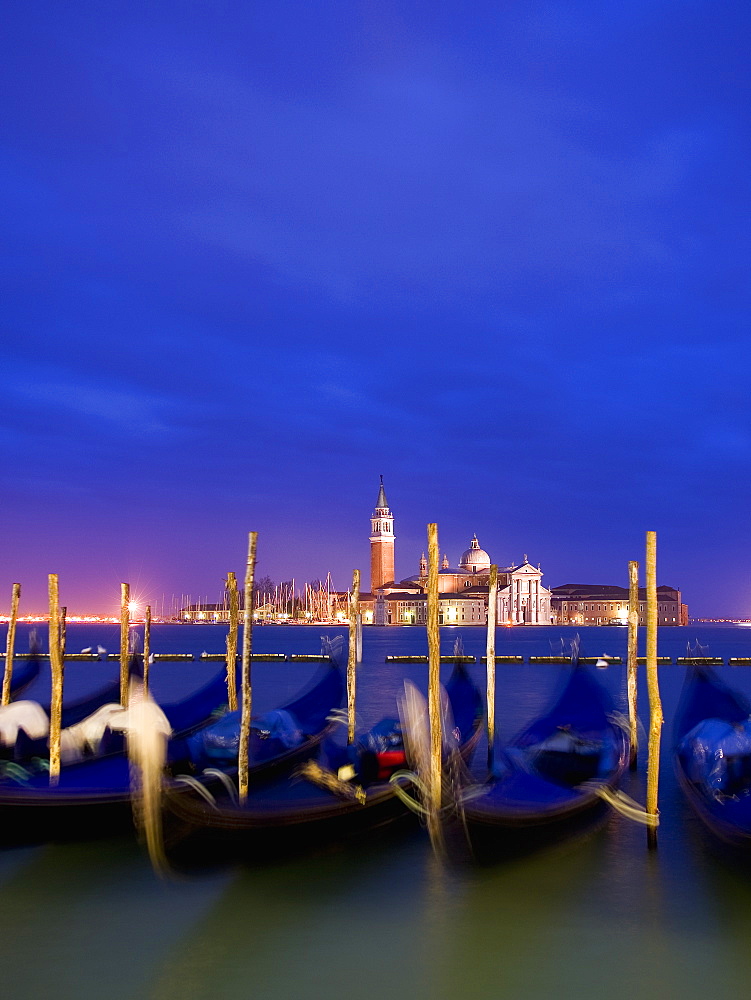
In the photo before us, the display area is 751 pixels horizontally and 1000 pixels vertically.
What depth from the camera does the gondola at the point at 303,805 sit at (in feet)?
20.3

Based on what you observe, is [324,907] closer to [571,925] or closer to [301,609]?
[571,925]

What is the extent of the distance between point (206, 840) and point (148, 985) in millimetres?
1305

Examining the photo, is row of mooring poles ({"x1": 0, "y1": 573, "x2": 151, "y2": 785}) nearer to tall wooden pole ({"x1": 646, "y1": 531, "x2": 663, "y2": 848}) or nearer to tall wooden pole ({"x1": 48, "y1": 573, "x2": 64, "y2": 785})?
tall wooden pole ({"x1": 48, "y1": 573, "x2": 64, "y2": 785})

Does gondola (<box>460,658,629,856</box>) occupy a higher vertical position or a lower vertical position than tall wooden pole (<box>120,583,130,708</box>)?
lower

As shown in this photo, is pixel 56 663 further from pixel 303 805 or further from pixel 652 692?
pixel 652 692

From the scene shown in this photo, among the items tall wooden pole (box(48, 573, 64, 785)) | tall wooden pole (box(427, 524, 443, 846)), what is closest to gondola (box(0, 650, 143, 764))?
tall wooden pole (box(48, 573, 64, 785))

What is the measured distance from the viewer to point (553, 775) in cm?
874

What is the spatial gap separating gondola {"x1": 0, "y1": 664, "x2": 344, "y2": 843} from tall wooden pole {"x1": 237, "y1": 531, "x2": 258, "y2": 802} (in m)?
0.94

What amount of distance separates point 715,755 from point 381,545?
9621 centimetres

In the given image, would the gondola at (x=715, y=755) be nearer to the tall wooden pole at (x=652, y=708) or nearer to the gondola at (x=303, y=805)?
the tall wooden pole at (x=652, y=708)

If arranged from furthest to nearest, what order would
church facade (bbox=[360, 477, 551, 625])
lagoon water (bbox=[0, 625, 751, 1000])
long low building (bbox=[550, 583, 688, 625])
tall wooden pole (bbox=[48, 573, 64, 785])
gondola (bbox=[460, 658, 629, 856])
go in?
long low building (bbox=[550, 583, 688, 625]) → church facade (bbox=[360, 477, 551, 625]) → tall wooden pole (bbox=[48, 573, 64, 785]) → gondola (bbox=[460, 658, 629, 856]) → lagoon water (bbox=[0, 625, 751, 1000])

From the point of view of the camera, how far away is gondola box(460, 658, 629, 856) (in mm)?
6555

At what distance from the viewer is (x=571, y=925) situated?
5949mm

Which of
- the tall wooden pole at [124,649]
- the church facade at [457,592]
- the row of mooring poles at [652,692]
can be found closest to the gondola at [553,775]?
the row of mooring poles at [652,692]
